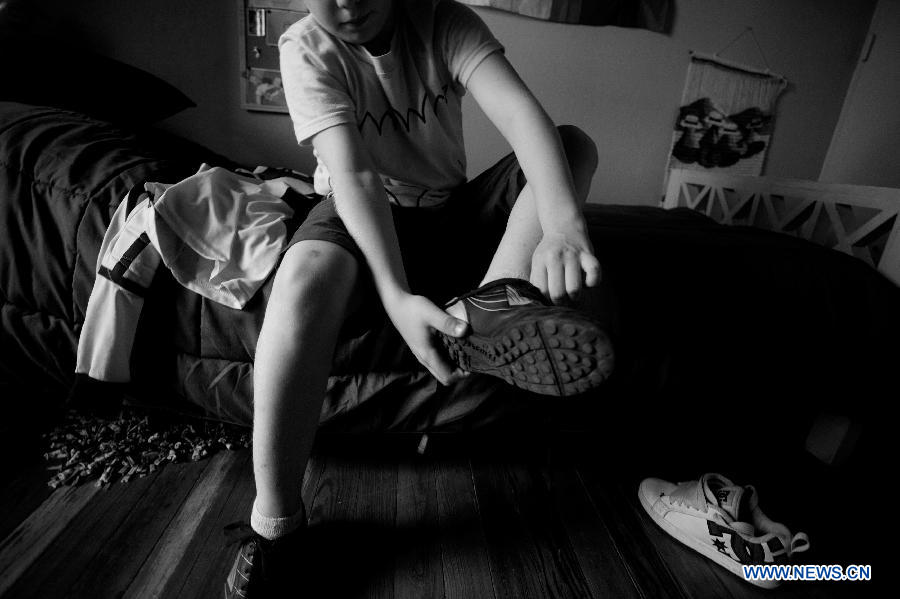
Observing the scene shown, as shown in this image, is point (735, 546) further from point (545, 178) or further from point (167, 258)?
point (167, 258)

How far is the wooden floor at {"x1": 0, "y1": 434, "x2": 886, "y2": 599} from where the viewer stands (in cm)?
62

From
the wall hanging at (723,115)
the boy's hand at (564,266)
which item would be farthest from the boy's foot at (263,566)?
the wall hanging at (723,115)

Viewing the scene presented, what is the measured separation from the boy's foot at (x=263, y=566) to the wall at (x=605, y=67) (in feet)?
5.39

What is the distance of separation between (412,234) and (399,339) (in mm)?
186

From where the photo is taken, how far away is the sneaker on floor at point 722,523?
27.0 inches

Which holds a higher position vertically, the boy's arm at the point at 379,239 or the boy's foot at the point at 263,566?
the boy's arm at the point at 379,239

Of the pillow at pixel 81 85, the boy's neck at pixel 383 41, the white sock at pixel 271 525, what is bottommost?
the white sock at pixel 271 525

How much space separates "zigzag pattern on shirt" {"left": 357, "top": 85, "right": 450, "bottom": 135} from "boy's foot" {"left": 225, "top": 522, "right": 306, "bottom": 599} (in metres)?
0.65

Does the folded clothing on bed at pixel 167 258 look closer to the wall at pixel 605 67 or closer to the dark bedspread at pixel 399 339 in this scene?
the dark bedspread at pixel 399 339

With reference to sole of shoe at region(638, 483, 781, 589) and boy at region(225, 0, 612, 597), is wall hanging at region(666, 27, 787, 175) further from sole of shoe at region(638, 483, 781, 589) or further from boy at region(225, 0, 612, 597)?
sole of shoe at region(638, 483, 781, 589)

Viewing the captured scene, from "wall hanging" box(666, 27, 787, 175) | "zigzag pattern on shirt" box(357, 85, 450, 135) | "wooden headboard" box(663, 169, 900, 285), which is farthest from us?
"wall hanging" box(666, 27, 787, 175)

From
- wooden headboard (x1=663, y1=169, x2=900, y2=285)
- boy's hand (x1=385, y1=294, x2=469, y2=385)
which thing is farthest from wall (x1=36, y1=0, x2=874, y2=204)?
boy's hand (x1=385, y1=294, x2=469, y2=385)

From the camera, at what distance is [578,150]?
0.74m

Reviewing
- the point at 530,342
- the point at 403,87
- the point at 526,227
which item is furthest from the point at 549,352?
the point at 403,87
